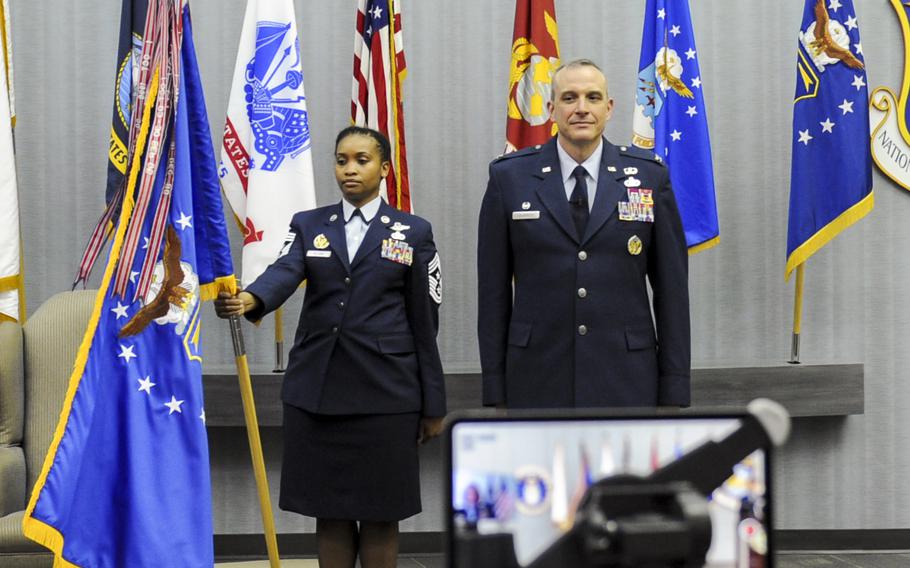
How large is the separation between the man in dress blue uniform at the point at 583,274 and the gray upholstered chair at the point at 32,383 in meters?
1.61

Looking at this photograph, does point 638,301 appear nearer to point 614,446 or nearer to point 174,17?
point 174,17

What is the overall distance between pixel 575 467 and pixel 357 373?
2.17 meters

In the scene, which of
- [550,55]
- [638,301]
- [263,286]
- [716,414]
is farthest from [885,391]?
[716,414]

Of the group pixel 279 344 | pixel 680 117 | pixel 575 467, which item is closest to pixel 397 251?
pixel 279 344

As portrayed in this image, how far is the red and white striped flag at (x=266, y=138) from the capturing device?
3793 millimetres

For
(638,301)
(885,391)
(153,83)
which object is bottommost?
(885,391)

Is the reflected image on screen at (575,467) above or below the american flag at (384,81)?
below

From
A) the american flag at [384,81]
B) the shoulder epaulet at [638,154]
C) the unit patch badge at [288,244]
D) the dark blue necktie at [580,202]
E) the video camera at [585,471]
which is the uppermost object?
the american flag at [384,81]

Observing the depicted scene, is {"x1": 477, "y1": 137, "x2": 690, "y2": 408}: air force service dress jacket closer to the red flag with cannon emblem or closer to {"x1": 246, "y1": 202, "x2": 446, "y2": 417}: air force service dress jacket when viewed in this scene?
{"x1": 246, "y1": 202, "x2": 446, "y2": 417}: air force service dress jacket

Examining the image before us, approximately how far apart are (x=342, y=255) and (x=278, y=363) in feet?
4.20

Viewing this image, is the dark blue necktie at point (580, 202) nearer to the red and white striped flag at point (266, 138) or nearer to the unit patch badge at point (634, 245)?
the unit patch badge at point (634, 245)

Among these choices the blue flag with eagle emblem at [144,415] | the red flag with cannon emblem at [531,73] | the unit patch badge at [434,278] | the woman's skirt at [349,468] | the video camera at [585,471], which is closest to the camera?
the video camera at [585,471]

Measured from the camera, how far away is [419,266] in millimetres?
2912

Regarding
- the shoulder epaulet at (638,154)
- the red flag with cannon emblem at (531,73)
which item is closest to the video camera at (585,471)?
the shoulder epaulet at (638,154)
